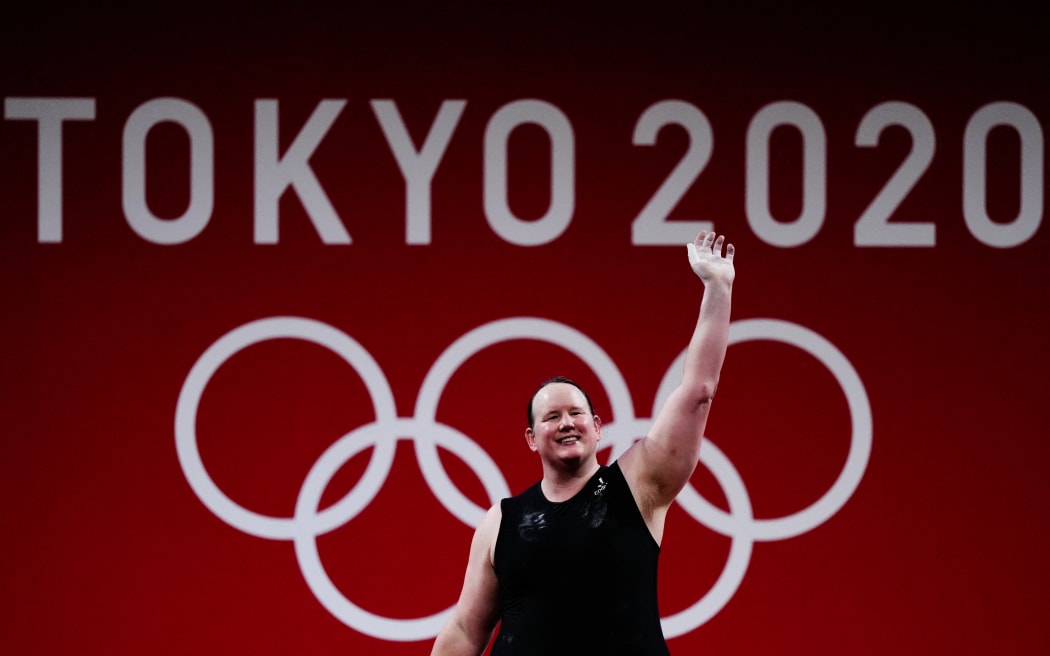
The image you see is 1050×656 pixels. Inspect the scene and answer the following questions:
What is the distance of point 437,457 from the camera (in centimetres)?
414

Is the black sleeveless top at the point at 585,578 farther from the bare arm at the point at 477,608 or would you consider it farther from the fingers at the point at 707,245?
the fingers at the point at 707,245

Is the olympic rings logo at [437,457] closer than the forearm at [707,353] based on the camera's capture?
No

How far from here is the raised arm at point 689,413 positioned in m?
2.66

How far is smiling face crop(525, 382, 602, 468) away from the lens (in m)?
2.73

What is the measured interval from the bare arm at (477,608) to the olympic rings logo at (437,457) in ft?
3.92

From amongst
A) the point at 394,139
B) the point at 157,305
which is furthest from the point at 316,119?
the point at 157,305

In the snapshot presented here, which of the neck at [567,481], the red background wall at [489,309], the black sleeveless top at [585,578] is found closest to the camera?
the black sleeveless top at [585,578]

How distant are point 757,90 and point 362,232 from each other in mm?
1489

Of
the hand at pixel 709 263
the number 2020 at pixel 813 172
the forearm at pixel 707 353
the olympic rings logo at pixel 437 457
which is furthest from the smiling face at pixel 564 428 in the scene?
the number 2020 at pixel 813 172

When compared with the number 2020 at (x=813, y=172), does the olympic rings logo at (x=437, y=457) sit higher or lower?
lower

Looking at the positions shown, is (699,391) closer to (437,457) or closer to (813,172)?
(437,457)

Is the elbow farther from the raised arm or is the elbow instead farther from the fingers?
the fingers

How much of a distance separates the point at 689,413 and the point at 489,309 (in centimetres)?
161

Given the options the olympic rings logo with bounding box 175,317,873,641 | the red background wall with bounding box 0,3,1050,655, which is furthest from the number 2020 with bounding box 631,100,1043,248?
the olympic rings logo with bounding box 175,317,873,641
